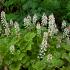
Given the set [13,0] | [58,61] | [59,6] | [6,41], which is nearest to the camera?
[58,61]

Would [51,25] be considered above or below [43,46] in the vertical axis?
above

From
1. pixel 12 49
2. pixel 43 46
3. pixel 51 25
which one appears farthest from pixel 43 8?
pixel 12 49

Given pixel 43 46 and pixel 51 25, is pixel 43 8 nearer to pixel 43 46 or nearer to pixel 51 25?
pixel 51 25

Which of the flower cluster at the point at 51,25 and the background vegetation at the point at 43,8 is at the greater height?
the background vegetation at the point at 43,8

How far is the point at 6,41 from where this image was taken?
563cm

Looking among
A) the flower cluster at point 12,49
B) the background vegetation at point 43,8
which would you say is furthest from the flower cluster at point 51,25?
the background vegetation at point 43,8

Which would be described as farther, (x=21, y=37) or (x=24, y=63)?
(x=21, y=37)

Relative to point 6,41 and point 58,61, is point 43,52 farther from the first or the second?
point 6,41

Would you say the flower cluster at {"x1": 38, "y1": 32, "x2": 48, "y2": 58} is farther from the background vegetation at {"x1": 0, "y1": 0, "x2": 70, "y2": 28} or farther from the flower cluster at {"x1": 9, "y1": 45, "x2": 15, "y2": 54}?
the background vegetation at {"x1": 0, "y1": 0, "x2": 70, "y2": 28}

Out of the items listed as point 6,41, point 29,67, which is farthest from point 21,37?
point 29,67

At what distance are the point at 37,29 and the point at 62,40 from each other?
1.91 ft

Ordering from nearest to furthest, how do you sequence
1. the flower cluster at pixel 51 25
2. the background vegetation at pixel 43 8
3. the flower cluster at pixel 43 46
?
the flower cluster at pixel 43 46 → the flower cluster at pixel 51 25 → the background vegetation at pixel 43 8

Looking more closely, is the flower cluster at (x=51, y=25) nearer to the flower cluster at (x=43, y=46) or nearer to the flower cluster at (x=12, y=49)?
the flower cluster at (x=43, y=46)

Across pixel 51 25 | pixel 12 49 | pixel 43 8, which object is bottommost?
pixel 12 49
